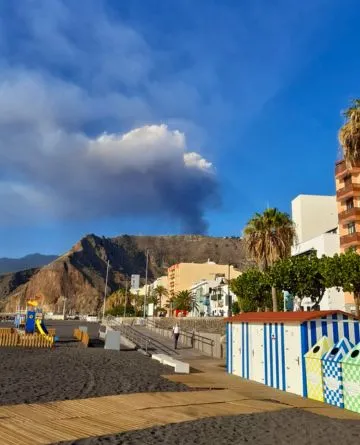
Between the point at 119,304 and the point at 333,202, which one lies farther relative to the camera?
the point at 119,304

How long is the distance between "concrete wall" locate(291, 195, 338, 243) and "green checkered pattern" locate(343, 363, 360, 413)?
58560mm

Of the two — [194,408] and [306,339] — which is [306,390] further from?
[194,408]

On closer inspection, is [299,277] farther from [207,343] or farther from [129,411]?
[129,411]

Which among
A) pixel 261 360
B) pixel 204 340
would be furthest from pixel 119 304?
pixel 261 360

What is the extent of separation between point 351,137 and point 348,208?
123ft

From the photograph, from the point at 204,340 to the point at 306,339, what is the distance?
16.4 metres

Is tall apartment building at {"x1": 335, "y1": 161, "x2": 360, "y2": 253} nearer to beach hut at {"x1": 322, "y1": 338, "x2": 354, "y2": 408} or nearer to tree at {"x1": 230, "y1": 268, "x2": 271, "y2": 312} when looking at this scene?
tree at {"x1": 230, "y1": 268, "x2": 271, "y2": 312}

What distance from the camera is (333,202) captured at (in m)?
69.3

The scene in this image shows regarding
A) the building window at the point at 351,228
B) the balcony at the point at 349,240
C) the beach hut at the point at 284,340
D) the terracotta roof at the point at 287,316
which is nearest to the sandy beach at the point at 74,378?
the beach hut at the point at 284,340

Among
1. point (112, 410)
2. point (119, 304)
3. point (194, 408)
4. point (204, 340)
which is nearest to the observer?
point (112, 410)

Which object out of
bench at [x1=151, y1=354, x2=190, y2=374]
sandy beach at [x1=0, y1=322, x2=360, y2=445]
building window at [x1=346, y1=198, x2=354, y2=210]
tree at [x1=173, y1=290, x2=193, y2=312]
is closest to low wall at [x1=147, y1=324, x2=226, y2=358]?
bench at [x1=151, y1=354, x2=190, y2=374]

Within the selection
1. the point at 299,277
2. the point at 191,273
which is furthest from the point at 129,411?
the point at 191,273

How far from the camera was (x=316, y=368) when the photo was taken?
41.4 feet

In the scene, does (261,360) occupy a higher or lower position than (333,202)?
lower
